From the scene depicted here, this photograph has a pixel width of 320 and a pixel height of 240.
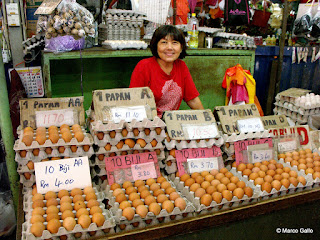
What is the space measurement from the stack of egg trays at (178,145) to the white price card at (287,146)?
681 millimetres

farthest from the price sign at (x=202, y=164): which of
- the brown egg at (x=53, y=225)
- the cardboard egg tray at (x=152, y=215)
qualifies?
the brown egg at (x=53, y=225)

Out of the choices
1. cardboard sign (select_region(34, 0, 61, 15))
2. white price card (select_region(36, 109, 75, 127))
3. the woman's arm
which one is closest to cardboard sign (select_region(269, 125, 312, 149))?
the woman's arm

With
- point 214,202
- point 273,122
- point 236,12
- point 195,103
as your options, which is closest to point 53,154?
point 214,202

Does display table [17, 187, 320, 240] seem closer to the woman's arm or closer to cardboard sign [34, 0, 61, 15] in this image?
the woman's arm

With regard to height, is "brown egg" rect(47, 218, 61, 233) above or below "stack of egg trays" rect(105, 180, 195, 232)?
above

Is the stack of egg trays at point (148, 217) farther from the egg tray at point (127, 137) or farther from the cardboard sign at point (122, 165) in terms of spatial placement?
the egg tray at point (127, 137)

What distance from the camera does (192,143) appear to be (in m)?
2.06

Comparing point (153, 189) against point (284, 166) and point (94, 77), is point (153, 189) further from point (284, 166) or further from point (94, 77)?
point (94, 77)

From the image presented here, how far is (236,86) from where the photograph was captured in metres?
4.05

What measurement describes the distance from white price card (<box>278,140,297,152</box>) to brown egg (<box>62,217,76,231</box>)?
1821 millimetres

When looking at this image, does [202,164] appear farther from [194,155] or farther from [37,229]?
[37,229]

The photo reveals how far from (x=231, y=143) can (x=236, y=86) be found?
2034 millimetres

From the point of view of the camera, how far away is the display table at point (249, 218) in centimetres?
157

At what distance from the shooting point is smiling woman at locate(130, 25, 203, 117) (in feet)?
8.49
